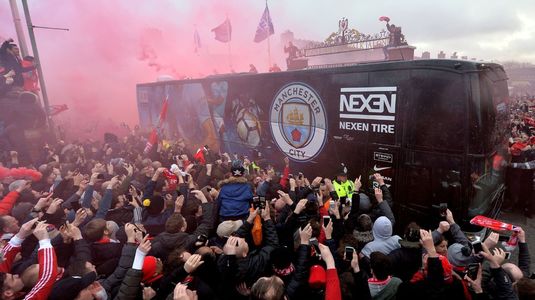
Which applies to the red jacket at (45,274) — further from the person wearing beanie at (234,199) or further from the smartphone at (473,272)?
the smartphone at (473,272)

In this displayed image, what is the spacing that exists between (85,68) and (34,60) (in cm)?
1169

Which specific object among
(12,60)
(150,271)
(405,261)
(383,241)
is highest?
(12,60)

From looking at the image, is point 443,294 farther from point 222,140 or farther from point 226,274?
point 222,140

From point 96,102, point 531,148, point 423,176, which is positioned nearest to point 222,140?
point 423,176

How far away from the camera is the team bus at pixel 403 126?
4.64m

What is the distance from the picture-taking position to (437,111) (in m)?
4.84

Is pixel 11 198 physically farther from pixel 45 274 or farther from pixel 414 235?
pixel 414 235

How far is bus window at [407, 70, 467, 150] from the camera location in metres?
4.63

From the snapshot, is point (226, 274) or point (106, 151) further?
point (106, 151)

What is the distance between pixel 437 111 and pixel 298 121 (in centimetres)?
310

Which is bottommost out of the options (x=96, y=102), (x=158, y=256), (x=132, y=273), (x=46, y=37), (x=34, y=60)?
(x=158, y=256)

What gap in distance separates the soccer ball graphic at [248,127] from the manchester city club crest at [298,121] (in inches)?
27.1

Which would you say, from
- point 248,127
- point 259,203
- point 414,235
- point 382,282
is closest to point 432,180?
point 414,235

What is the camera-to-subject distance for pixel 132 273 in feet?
8.80
